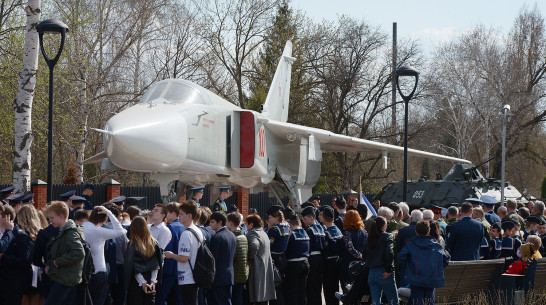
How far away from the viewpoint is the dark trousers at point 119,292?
7449 mm

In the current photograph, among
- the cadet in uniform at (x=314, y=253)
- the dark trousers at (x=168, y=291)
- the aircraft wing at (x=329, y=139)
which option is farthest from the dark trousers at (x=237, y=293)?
the aircraft wing at (x=329, y=139)

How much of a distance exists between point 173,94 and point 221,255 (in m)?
5.33

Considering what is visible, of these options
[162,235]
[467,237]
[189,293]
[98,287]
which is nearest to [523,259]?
[467,237]

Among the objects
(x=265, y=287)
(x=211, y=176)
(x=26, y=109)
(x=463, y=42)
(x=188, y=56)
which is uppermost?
(x=463, y=42)

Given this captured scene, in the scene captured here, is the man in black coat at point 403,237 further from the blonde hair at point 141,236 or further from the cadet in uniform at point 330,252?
the blonde hair at point 141,236

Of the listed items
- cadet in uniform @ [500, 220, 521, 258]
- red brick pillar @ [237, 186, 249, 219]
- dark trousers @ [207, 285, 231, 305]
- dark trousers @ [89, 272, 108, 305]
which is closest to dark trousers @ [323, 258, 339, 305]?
dark trousers @ [207, 285, 231, 305]

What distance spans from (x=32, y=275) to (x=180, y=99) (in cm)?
542

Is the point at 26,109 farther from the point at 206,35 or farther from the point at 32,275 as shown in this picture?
the point at 206,35

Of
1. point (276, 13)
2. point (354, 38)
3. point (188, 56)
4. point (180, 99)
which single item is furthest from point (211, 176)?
point (276, 13)

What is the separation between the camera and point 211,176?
1358 cm

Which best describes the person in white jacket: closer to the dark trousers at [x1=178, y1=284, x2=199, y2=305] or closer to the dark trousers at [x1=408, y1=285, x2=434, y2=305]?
the dark trousers at [x1=178, y1=284, x2=199, y2=305]

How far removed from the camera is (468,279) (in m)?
8.62

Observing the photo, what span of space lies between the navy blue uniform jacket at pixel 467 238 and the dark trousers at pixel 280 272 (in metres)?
2.46

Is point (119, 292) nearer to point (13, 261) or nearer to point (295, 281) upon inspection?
point (13, 261)
